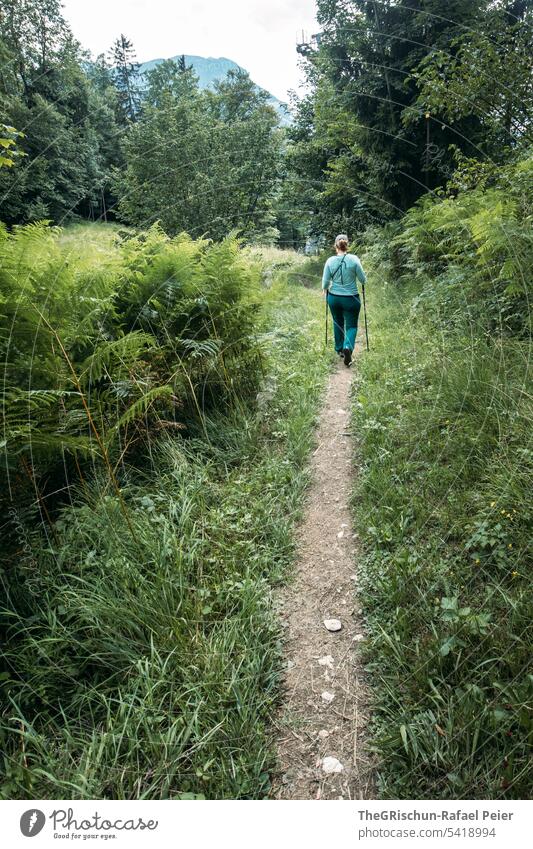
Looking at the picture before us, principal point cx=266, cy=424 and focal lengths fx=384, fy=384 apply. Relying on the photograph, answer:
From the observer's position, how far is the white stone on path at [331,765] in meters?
1.74

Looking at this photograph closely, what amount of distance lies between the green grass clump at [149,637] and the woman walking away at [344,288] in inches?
148

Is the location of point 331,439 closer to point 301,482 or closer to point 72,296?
point 301,482

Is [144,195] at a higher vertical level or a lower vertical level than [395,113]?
lower

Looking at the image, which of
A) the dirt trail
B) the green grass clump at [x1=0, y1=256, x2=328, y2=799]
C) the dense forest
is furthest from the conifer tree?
the dirt trail

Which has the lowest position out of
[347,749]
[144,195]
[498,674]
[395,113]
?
[347,749]

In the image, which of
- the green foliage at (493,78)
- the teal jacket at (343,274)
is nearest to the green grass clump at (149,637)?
the teal jacket at (343,274)

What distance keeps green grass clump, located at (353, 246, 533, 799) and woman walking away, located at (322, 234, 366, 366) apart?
230cm

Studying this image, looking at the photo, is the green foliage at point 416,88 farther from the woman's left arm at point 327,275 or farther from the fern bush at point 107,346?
the fern bush at point 107,346

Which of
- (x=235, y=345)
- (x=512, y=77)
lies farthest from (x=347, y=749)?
(x=512, y=77)

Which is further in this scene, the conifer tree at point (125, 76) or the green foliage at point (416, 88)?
the green foliage at point (416, 88)

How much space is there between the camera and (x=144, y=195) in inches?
275

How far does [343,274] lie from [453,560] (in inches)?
200

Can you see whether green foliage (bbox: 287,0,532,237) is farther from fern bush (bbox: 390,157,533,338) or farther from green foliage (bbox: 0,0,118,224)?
green foliage (bbox: 0,0,118,224)
